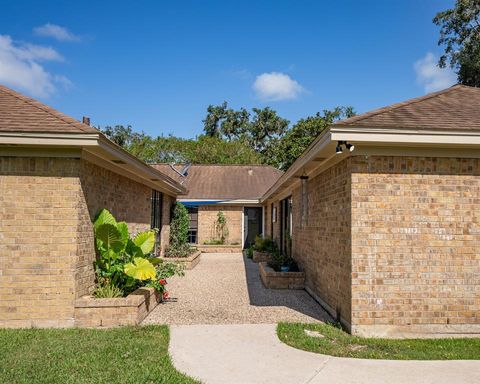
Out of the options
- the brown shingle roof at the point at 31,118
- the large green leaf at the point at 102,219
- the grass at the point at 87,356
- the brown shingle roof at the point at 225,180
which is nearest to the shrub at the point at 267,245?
the brown shingle roof at the point at 225,180

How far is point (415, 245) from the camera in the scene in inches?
259

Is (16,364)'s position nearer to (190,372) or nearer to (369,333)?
(190,372)

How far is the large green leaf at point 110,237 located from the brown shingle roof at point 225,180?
604 inches

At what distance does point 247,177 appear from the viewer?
87.1 feet

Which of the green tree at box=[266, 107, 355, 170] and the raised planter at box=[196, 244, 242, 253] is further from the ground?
the green tree at box=[266, 107, 355, 170]

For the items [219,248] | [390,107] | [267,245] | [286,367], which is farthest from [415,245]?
[219,248]

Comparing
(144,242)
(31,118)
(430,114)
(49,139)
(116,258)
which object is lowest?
(116,258)

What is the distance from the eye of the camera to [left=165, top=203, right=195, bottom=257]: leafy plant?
56.0 feet

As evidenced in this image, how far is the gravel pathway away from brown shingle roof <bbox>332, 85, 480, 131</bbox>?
3771 millimetres

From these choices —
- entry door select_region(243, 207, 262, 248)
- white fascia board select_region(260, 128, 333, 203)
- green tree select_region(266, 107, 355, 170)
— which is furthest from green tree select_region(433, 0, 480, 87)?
white fascia board select_region(260, 128, 333, 203)

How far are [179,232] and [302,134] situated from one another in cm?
2034

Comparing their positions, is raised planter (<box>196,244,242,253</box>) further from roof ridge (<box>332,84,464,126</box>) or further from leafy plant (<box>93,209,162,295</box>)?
roof ridge (<box>332,84,464,126</box>)

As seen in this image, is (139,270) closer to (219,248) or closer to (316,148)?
(316,148)

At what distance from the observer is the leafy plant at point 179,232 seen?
1708 centimetres
